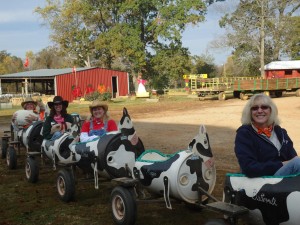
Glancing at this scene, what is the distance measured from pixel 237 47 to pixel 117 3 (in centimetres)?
1733

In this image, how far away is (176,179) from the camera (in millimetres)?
4055

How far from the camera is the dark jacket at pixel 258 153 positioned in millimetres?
3277

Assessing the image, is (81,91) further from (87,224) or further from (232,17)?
(87,224)

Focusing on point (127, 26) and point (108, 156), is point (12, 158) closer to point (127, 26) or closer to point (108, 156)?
point (108, 156)

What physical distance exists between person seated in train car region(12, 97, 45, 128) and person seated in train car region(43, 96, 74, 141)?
1752mm

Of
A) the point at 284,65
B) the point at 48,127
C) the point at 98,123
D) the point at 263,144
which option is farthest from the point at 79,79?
the point at 263,144

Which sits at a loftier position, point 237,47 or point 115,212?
point 237,47

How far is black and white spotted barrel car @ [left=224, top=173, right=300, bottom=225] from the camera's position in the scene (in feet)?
9.61

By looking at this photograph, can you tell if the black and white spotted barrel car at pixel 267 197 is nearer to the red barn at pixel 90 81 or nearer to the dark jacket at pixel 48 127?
the dark jacket at pixel 48 127

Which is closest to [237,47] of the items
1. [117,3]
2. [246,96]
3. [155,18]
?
[155,18]

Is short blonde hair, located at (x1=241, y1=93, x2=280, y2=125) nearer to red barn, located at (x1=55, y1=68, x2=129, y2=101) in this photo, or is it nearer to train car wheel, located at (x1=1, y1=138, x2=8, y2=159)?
train car wheel, located at (x1=1, y1=138, x2=8, y2=159)

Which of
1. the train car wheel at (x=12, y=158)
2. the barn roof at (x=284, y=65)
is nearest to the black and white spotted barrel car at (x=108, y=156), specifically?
the train car wheel at (x=12, y=158)

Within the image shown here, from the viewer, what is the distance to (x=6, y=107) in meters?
31.4

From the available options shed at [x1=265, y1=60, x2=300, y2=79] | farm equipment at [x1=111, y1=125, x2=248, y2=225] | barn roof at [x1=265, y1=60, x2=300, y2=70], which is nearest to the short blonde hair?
farm equipment at [x1=111, y1=125, x2=248, y2=225]
